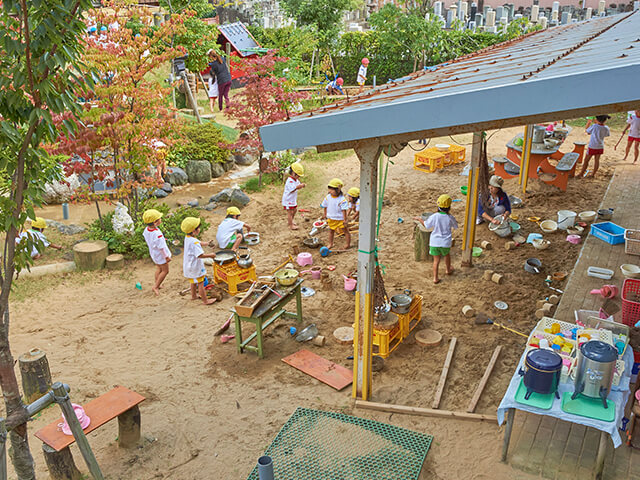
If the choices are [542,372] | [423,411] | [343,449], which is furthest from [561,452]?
[343,449]

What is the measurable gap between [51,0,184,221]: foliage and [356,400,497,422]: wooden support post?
7.03 metres

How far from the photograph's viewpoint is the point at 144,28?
11102mm

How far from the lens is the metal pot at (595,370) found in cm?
496

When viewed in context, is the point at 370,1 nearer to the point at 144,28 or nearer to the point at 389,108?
the point at 144,28

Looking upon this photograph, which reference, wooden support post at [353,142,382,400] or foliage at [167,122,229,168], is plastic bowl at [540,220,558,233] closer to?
wooden support post at [353,142,382,400]

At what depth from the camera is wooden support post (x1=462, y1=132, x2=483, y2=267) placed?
29.7ft

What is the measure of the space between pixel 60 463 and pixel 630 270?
329 inches

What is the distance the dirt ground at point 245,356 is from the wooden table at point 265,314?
7.7 inches

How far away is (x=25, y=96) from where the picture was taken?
4273 millimetres

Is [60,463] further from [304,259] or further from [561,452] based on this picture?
[304,259]

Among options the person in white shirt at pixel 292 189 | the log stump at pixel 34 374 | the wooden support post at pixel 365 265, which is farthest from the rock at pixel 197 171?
the wooden support post at pixel 365 265

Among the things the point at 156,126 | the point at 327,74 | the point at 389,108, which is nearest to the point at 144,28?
the point at 156,126

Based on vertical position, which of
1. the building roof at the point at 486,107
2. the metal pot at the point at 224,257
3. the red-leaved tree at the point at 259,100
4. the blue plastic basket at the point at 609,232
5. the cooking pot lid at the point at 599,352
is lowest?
the blue plastic basket at the point at 609,232

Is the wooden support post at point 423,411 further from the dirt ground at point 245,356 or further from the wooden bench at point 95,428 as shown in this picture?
the wooden bench at point 95,428
